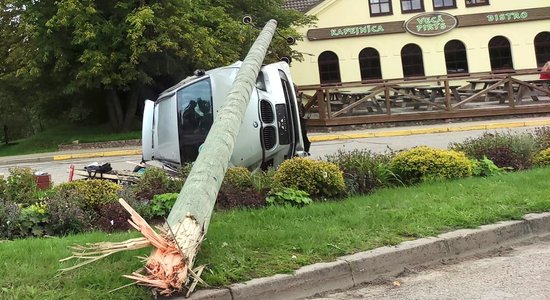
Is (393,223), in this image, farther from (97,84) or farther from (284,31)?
(284,31)

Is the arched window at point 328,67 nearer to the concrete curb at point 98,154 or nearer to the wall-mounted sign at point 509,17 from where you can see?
the wall-mounted sign at point 509,17

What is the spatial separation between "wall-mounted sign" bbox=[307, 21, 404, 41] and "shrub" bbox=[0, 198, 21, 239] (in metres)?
27.9

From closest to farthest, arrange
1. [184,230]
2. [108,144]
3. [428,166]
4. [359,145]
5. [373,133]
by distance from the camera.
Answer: [184,230] < [428,166] < [359,145] < [373,133] < [108,144]

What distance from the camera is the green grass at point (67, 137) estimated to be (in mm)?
22345

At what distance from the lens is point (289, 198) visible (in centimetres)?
675

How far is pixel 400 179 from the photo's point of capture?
7.95m

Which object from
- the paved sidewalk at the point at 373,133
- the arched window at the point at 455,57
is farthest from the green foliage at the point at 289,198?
the arched window at the point at 455,57

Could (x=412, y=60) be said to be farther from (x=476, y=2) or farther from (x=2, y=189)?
(x=2, y=189)

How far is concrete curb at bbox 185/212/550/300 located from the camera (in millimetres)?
4215

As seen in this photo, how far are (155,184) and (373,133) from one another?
1342 centimetres

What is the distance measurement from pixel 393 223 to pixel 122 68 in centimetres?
1648

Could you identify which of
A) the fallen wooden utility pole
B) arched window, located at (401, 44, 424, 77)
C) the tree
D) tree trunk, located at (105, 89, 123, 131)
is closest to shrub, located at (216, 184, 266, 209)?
the fallen wooden utility pole

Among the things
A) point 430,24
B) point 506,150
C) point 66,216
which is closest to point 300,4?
point 430,24

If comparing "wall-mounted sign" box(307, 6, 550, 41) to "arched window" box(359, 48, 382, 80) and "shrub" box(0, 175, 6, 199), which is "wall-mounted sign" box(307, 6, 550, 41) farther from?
"shrub" box(0, 175, 6, 199)
